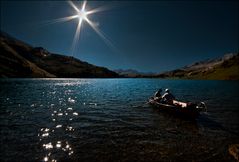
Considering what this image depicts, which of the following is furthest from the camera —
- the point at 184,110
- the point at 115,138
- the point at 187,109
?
the point at 184,110

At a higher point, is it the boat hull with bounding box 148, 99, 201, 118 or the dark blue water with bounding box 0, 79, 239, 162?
the boat hull with bounding box 148, 99, 201, 118

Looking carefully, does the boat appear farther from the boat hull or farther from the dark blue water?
the dark blue water

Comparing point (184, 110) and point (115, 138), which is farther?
point (184, 110)

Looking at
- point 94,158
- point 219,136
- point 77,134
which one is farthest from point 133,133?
point 219,136

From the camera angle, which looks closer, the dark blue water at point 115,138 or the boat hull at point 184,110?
the dark blue water at point 115,138

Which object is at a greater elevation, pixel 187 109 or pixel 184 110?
pixel 187 109

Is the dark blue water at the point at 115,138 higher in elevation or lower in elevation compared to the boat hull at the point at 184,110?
lower

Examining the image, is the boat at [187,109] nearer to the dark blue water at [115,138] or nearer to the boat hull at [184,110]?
the boat hull at [184,110]

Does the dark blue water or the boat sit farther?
the boat

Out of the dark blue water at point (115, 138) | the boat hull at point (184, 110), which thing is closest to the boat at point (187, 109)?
the boat hull at point (184, 110)

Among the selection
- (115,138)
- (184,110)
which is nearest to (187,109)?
(184,110)

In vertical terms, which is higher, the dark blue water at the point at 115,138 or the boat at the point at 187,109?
the boat at the point at 187,109

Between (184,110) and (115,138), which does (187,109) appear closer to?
(184,110)

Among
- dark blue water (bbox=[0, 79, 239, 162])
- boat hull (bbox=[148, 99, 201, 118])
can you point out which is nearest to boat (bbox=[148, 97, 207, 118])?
boat hull (bbox=[148, 99, 201, 118])
